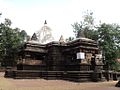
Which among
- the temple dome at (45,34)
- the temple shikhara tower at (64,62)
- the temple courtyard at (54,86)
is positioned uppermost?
the temple dome at (45,34)

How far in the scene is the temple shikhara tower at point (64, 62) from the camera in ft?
60.2

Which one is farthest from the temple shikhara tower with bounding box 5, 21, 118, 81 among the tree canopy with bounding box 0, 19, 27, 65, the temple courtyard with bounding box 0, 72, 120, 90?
the tree canopy with bounding box 0, 19, 27, 65

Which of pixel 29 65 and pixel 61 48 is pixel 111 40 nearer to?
pixel 61 48

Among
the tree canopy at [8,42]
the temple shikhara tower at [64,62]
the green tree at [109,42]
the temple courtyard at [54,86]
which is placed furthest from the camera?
the tree canopy at [8,42]

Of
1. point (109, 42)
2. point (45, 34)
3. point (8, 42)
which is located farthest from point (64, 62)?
point (8, 42)

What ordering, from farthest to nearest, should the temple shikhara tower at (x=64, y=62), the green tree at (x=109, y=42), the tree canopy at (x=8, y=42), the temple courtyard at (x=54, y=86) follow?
the tree canopy at (x=8, y=42)
the green tree at (x=109, y=42)
the temple shikhara tower at (x=64, y=62)
the temple courtyard at (x=54, y=86)

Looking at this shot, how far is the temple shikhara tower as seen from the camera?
60.2 ft

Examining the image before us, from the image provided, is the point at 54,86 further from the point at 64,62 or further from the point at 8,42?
the point at 8,42

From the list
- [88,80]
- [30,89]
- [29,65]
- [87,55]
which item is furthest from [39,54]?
[30,89]

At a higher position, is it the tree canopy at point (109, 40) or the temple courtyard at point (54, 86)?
the tree canopy at point (109, 40)

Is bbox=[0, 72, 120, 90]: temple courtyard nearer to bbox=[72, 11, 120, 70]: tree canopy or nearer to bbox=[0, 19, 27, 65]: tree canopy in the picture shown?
bbox=[72, 11, 120, 70]: tree canopy

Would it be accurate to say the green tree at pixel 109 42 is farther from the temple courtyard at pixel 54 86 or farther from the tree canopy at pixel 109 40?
the temple courtyard at pixel 54 86

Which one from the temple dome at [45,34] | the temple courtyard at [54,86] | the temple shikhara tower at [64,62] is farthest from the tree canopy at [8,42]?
the temple courtyard at [54,86]

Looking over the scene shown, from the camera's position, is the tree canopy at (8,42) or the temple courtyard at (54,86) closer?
the temple courtyard at (54,86)
